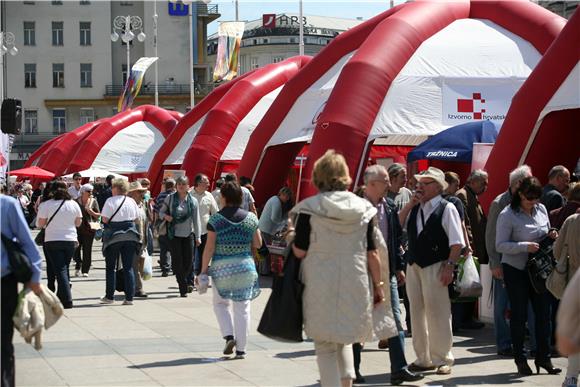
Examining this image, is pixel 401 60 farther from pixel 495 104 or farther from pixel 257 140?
pixel 257 140

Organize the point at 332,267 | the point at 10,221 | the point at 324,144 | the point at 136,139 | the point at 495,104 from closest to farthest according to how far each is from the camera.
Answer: the point at 10,221 < the point at 332,267 < the point at 324,144 < the point at 495,104 < the point at 136,139

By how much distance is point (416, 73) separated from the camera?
2033cm

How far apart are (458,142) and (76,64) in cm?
7377

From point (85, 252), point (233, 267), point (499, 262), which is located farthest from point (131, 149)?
point (499, 262)

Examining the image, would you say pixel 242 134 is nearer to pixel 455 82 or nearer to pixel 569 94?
pixel 455 82

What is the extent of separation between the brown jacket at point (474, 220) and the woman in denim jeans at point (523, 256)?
2.49m

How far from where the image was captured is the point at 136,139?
150 feet

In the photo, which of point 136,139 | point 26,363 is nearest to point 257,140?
point 26,363

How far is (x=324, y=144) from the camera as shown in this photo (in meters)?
19.0

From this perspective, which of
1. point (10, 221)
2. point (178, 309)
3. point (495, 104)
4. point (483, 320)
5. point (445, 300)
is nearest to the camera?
point (10, 221)

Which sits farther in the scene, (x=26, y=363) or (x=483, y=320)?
(x=483, y=320)

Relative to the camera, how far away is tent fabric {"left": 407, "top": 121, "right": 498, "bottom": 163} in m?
17.4

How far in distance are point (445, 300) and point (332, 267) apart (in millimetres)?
2341

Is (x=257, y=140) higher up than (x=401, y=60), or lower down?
lower down
